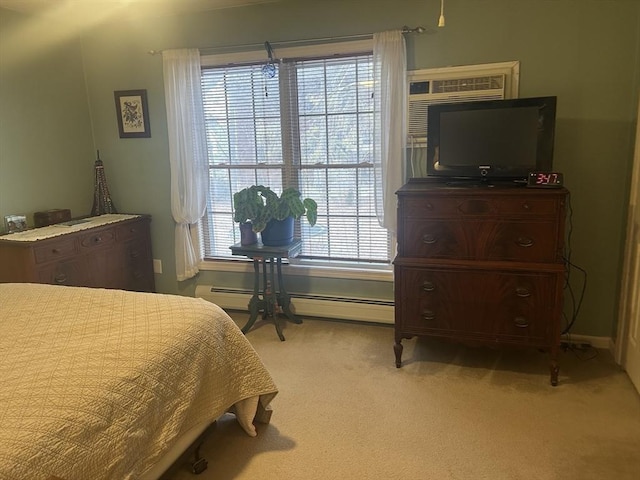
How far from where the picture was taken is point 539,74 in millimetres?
2953

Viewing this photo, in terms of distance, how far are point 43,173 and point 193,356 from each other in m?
2.55

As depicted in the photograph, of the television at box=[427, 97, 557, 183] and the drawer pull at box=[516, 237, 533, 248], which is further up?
the television at box=[427, 97, 557, 183]

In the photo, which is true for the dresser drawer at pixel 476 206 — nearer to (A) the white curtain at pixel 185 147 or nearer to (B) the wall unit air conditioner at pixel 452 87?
(B) the wall unit air conditioner at pixel 452 87

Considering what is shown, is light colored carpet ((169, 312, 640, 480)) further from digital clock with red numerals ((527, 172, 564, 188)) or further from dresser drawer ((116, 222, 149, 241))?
dresser drawer ((116, 222, 149, 241))

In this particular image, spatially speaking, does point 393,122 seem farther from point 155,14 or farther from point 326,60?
point 155,14

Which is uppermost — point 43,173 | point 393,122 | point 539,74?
point 539,74

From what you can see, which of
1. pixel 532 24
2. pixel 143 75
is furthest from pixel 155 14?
pixel 532 24

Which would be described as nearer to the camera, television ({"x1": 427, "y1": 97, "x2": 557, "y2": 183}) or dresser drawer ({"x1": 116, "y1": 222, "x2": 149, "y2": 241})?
television ({"x1": 427, "y1": 97, "x2": 557, "y2": 183})

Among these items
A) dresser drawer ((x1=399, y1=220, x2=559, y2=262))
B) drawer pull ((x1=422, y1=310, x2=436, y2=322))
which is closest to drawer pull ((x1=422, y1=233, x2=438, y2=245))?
dresser drawer ((x1=399, y1=220, x2=559, y2=262))

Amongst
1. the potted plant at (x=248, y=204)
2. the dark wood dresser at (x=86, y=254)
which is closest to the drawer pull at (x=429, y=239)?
the potted plant at (x=248, y=204)

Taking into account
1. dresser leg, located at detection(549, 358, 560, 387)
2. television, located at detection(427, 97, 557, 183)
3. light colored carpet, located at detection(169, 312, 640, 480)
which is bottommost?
light colored carpet, located at detection(169, 312, 640, 480)

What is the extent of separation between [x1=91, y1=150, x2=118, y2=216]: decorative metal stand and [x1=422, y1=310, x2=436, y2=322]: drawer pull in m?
2.74

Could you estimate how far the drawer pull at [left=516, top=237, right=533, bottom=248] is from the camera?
2.59 metres

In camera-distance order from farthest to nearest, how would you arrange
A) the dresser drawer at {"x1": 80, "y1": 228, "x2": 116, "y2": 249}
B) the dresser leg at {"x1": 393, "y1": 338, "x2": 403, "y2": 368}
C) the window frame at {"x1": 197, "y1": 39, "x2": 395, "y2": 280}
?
the dresser drawer at {"x1": 80, "y1": 228, "x2": 116, "y2": 249} < the window frame at {"x1": 197, "y1": 39, "x2": 395, "y2": 280} < the dresser leg at {"x1": 393, "y1": 338, "x2": 403, "y2": 368}
